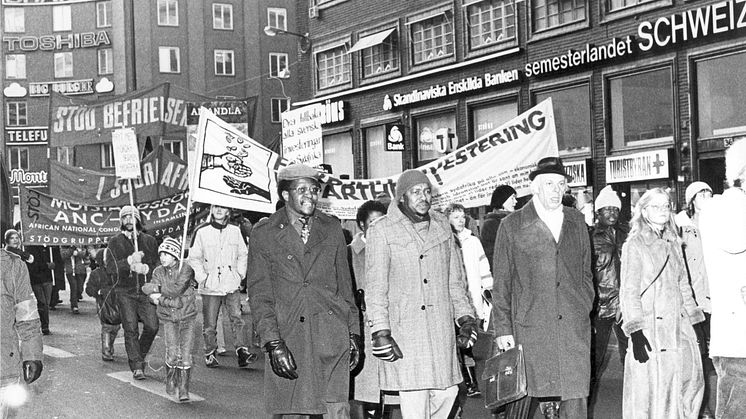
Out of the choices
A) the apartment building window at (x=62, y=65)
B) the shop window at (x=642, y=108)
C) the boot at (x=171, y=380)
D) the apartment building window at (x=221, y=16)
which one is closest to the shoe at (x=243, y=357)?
the boot at (x=171, y=380)

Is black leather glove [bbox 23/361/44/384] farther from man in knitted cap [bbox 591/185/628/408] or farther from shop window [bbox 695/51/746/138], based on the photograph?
shop window [bbox 695/51/746/138]

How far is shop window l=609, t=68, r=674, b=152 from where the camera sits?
791 inches

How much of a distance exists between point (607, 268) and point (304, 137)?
686 cm

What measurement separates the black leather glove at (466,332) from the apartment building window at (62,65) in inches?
2363

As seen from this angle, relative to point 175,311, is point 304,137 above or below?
above

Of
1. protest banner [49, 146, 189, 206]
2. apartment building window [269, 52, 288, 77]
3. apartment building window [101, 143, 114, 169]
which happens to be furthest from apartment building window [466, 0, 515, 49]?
apartment building window [101, 143, 114, 169]

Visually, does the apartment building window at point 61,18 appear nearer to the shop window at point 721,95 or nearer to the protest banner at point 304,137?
the shop window at point 721,95

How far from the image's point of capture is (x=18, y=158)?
207 feet

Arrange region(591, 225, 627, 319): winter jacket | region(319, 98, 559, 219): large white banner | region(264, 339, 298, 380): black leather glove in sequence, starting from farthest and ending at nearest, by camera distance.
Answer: region(319, 98, 559, 219): large white banner → region(591, 225, 627, 319): winter jacket → region(264, 339, 298, 380): black leather glove

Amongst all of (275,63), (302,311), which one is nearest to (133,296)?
(302,311)

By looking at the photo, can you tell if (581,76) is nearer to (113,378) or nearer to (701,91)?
(701,91)

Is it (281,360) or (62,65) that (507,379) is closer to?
(281,360)

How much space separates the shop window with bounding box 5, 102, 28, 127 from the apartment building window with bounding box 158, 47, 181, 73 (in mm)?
12127

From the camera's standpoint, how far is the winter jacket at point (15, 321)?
5262 millimetres
